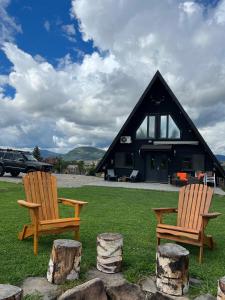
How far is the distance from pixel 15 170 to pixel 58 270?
17031 millimetres

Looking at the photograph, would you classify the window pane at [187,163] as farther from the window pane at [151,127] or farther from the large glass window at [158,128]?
the window pane at [151,127]

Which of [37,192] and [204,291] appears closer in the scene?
[204,291]

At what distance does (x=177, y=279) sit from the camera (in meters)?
3.77

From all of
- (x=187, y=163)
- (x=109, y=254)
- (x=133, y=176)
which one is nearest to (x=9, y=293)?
(x=109, y=254)

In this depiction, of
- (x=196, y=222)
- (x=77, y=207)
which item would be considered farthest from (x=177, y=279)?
(x=77, y=207)

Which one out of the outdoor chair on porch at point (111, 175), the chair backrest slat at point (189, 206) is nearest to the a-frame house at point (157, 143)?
the outdoor chair on porch at point (111, 175)

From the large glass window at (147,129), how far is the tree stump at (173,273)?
17669 mm

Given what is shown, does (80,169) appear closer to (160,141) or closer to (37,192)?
(160,141)

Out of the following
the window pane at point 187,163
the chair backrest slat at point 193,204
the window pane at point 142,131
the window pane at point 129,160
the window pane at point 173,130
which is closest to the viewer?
the chair backrest slat at point 193,204

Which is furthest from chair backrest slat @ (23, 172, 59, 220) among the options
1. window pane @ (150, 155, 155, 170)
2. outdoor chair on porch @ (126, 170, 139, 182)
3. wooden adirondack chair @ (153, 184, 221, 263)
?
window pane @ (150, 155, 155, 170)

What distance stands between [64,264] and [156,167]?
58.1 ft

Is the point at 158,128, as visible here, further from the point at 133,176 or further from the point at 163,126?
the point at 133,176

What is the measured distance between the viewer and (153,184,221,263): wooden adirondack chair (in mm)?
4895

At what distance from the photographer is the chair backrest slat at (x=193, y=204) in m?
5.43
